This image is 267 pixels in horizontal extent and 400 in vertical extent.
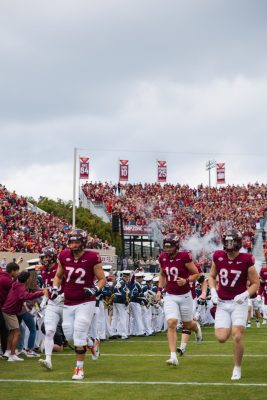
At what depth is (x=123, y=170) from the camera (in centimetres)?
6025

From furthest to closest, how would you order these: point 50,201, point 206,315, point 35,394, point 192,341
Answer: point 50,201, point 206,315, point 192,341, point 35,394

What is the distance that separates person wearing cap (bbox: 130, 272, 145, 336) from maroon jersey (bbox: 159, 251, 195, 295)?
867 centimetres

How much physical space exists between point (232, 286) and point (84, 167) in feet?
148

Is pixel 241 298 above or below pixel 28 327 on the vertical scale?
above

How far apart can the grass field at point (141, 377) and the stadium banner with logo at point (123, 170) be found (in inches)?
1763

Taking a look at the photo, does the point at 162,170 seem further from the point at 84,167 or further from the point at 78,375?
the point at 78,375

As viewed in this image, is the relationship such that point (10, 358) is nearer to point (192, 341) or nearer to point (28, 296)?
point (28, 296)

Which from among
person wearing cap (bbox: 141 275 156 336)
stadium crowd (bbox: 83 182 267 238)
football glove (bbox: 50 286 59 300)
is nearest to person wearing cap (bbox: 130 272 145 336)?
person wearing cap (bbox: 141 275 156 336)

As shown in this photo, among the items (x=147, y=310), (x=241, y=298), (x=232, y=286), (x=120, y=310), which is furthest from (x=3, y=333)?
(x=147, y=310)

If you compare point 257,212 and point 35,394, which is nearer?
point 35,394

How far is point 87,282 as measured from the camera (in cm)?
1080

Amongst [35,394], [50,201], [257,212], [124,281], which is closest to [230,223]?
[257,212]

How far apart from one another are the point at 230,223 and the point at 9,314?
3842cm

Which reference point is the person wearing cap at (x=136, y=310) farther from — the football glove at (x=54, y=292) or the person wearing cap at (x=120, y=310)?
the football glove at (x=54, y=292)
